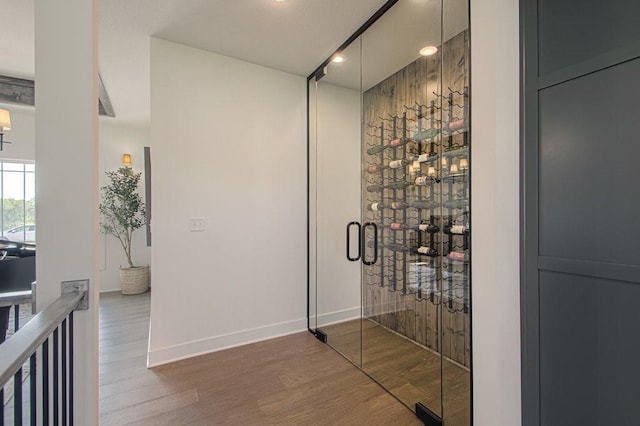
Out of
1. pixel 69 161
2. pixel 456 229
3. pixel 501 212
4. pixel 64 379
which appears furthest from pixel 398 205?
pixel 64 379

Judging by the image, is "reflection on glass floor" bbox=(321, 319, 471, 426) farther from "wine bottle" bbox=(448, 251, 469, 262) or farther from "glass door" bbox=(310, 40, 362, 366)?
"wine bottle" bbox=(448, 251, 469, 262)

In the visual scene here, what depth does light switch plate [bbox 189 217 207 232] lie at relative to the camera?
2781 mm

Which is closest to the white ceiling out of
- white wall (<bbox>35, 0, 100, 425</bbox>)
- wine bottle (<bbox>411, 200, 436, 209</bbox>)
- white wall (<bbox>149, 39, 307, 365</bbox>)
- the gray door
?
white wall (<bbox>149, 39, 307, 365</bbox>)

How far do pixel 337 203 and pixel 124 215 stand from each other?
12.2 feet

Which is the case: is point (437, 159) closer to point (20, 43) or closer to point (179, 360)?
point (179, 360)

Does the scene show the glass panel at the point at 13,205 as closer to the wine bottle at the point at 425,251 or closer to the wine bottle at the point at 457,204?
the wine bottle at the point at 425,251

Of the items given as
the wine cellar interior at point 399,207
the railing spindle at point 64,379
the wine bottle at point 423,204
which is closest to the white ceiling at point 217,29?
the wine cellar interior at point 399,207

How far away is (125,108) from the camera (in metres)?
4.34

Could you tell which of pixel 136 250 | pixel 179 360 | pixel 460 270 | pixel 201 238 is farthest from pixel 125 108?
A: pixel 460 270

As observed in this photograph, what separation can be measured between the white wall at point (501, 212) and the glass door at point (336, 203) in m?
1.59

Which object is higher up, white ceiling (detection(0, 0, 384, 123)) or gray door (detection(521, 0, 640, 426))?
white ceiling (detection(0, 0, 384, 123))

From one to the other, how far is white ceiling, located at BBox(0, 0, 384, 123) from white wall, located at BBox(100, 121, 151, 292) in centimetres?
168

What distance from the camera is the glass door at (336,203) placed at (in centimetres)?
307

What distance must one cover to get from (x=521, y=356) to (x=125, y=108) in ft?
17.7
